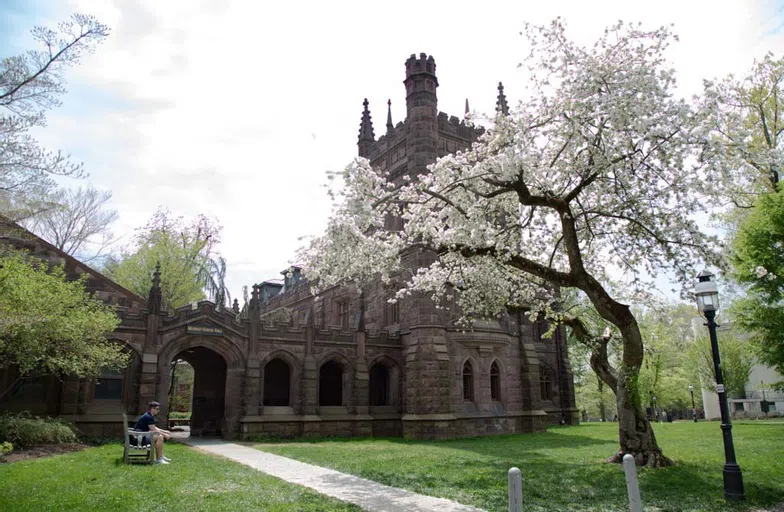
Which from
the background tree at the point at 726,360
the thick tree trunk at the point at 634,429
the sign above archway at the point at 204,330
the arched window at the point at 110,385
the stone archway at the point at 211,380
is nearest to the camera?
the thick tree trunk at the point at 634,429

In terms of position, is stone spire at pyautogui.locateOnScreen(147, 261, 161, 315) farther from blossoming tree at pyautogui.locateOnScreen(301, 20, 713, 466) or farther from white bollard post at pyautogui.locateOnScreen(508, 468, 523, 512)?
white bollard post at pyautogui.locateOnScreen(508, 468, 523, 512)

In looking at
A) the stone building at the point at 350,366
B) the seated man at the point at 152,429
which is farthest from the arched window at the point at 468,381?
the seated man at the point at 152,429

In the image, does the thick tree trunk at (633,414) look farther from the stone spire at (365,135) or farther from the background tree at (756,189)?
the stone spire at (365,135)

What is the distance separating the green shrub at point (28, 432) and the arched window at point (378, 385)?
1504cm

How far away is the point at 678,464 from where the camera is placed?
43.1 feet

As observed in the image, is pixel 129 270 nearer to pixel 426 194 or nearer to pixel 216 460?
pixel 216 460

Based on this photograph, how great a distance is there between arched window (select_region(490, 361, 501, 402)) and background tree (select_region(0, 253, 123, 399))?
1714 centimetres

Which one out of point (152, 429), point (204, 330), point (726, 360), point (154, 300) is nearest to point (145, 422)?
point (152, 429)

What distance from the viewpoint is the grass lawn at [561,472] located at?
944cm

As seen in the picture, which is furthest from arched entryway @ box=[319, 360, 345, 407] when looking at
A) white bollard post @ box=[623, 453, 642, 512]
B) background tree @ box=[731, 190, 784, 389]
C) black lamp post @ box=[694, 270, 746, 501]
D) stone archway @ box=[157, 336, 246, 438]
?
white bollard post @ box=[623, 453, 642, 512]

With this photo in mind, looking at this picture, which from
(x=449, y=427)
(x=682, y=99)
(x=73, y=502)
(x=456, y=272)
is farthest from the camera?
(x=449, y=427)

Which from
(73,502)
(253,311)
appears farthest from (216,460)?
(253,311)

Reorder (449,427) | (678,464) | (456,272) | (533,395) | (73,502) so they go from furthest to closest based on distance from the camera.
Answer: (533,395) < (449,427) < (456,272) < (678,464) < (73,502)

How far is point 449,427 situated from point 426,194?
14087 millimetres
